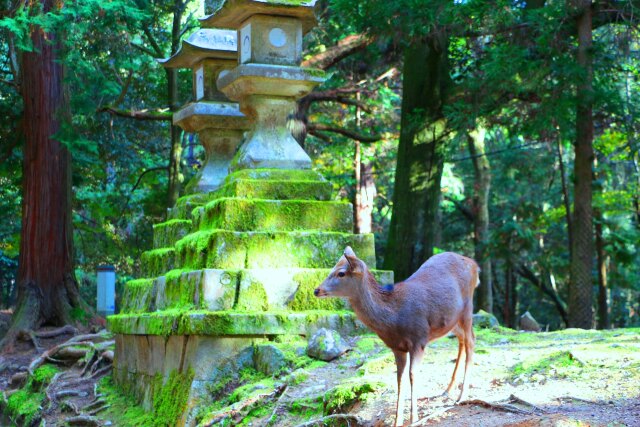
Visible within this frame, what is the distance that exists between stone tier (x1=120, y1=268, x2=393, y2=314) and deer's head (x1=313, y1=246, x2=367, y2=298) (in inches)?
98.8

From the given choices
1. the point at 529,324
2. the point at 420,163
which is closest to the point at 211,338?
the point at 529,324

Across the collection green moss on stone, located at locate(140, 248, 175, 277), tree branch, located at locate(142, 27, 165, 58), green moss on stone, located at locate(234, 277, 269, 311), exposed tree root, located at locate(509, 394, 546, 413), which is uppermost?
tree branch, located at locate(142, 27, 165, 58)

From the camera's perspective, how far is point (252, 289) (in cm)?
837

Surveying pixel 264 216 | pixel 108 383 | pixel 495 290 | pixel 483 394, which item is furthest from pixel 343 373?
pixel 495 290

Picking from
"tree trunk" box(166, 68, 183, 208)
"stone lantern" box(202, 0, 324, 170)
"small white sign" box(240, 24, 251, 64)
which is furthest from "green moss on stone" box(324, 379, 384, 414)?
"tree trunk" box(166, 68, 183, 208)

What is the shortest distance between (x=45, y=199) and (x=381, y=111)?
32.8ft

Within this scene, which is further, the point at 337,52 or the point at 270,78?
the point at 337,52

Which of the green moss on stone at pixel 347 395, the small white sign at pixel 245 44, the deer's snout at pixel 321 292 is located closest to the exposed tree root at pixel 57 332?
the small white sign at pixel 245 44

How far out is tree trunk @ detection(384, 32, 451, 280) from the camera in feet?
50.0

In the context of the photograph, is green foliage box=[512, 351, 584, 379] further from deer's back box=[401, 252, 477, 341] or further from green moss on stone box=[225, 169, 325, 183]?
green moss on stone box=[225, 169, 325, 183]

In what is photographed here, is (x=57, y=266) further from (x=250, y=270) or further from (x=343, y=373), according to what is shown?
(x=343, y=373)

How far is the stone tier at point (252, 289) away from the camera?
8234 millimetres

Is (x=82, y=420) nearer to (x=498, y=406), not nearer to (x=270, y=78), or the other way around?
(x=270, y=78)

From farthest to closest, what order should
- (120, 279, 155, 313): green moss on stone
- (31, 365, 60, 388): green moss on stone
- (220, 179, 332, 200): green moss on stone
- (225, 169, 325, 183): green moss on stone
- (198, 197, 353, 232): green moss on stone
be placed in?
1. (31, 365, 60, 388): green moss on stone
2. (120, 279, 155, 313): green moss on stone
3. (225, 169, 325, 183): green moss on stone
4. (220, 179, 332, 200): green moss on stone
5. (198, 197, 353, 232): green moss on stone
